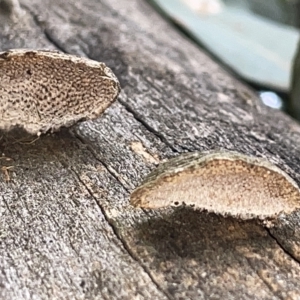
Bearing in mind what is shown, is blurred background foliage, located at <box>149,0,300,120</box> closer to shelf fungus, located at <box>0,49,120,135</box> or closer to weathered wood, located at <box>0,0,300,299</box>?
weathered wood, located at <box>0,0,300,299</box>

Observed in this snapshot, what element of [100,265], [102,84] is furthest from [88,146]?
[100,265]

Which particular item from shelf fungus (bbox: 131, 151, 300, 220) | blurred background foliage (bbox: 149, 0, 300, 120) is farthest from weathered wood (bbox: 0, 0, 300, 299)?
blurred background foliage (bbox: 149, 0, 300, 120)

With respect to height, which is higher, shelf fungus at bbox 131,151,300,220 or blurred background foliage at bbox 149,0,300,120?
shelf fungus at bbox 131,151,300,220

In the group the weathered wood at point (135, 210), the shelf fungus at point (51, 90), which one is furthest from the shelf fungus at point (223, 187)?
the shelf fungus at point (51, 90)

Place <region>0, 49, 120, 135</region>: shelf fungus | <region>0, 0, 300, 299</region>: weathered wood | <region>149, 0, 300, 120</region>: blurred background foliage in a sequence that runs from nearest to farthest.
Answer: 1. <region>0, 0, 300, 299</region>: weathered wood
2. <region>0, 49, 120, 135</region>: shelf fungus
3. <region>149, 0, 300, 120</region>: blurred background foliage

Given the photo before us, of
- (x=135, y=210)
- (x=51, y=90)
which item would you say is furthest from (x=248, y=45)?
(x=135, y=210)

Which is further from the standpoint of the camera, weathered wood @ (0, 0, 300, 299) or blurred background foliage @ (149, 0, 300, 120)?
blurred background foliage @ (149, 0, 300, 120)
